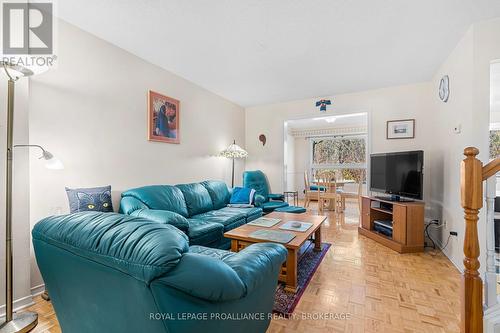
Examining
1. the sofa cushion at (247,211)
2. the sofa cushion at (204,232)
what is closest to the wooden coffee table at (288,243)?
the sofa cushion at (204,232)

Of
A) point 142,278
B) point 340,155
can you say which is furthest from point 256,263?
point 340,155

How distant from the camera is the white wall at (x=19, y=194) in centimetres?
170

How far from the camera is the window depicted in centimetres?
675

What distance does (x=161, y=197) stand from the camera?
268 cm

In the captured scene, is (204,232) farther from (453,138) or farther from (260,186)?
(453,138)

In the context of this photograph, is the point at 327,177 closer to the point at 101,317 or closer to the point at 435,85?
the point at 435,85

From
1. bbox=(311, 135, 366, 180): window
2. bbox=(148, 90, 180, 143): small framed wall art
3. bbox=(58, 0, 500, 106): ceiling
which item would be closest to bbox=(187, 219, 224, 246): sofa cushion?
bbox=(148, 90, 180, 143): small framed wall art

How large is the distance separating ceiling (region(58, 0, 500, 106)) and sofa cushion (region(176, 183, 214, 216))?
168cm

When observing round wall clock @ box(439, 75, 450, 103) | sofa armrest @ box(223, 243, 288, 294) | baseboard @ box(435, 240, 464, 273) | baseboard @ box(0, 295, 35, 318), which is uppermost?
round wall clock @ box(439, 75, 450, 103)

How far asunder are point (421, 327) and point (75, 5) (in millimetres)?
Answer: 3622

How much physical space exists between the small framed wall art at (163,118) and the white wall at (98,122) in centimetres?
8

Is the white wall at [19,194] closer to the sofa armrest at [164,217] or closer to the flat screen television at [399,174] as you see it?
the sofa armrest at [164,217]

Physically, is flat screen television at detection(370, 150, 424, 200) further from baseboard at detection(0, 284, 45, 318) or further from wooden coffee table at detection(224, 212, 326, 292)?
baseboard at detection(0, 284, 45, 318)

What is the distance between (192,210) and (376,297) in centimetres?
225
